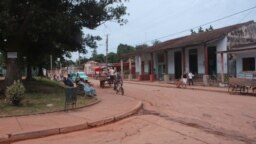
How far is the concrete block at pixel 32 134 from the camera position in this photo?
11.3 metres

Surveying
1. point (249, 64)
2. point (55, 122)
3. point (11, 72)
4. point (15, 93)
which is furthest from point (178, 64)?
point (55, 122)

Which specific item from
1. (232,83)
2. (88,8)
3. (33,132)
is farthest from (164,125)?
(232,83)

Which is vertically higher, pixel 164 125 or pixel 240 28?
pixel 240 28

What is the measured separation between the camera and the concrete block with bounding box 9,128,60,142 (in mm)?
11273

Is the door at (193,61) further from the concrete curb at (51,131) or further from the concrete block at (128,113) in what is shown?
the concrete curb at (51,131)

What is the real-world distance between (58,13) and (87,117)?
987 centimetres

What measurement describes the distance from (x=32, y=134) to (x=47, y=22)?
36.8 ft

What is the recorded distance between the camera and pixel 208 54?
153 feet

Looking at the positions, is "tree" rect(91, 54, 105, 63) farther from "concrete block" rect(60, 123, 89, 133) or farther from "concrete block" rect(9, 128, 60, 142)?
"concrete block" rect(9, 128, 60, 142)

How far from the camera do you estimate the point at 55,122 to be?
13.5 metres

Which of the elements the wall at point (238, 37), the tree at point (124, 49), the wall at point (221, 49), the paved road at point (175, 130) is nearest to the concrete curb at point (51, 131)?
the paved road at point (175, 130)

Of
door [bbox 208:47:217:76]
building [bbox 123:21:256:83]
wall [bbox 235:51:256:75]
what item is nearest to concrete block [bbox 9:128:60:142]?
building [bbox 123:21:256:83]

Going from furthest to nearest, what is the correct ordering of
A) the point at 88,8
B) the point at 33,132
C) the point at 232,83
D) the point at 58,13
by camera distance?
the point at 232,83 < the point at 88,8 < the point at 58,13 < the point at 33,132

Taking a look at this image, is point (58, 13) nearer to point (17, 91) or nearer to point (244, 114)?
point (17, 91)
